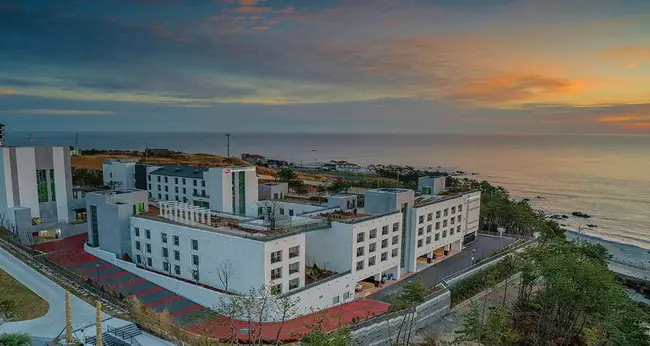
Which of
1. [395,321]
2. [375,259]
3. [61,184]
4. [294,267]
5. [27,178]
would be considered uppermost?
[27,178]

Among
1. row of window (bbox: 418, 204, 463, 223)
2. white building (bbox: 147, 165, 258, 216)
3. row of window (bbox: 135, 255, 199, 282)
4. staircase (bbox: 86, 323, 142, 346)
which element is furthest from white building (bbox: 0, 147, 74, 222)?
row of window (bbox: 418, 204, 463, 223)

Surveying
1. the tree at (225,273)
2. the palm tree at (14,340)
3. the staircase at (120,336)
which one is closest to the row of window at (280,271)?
the tree at (225,273)

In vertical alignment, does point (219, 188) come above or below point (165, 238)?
above

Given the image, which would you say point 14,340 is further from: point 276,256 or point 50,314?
point 276,256

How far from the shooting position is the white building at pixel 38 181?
45969mm

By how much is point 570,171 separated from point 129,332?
170 meters

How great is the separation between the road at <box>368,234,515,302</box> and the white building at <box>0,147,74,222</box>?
131 ft

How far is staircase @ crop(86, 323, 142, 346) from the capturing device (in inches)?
956

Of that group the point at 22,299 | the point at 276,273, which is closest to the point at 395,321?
the point at 276,273

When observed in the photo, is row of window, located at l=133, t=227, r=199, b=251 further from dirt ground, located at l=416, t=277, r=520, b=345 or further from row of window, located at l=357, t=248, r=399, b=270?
dirt ground, located at l=416, t=277, r=520, b=345

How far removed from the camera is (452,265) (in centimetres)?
4391

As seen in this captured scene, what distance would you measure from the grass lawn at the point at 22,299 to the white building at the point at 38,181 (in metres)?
18.0

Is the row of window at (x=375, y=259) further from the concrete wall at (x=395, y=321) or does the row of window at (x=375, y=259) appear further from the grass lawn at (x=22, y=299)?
the grass lawn at (x=22, y=299)

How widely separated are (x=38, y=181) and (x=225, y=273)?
1311 inches
